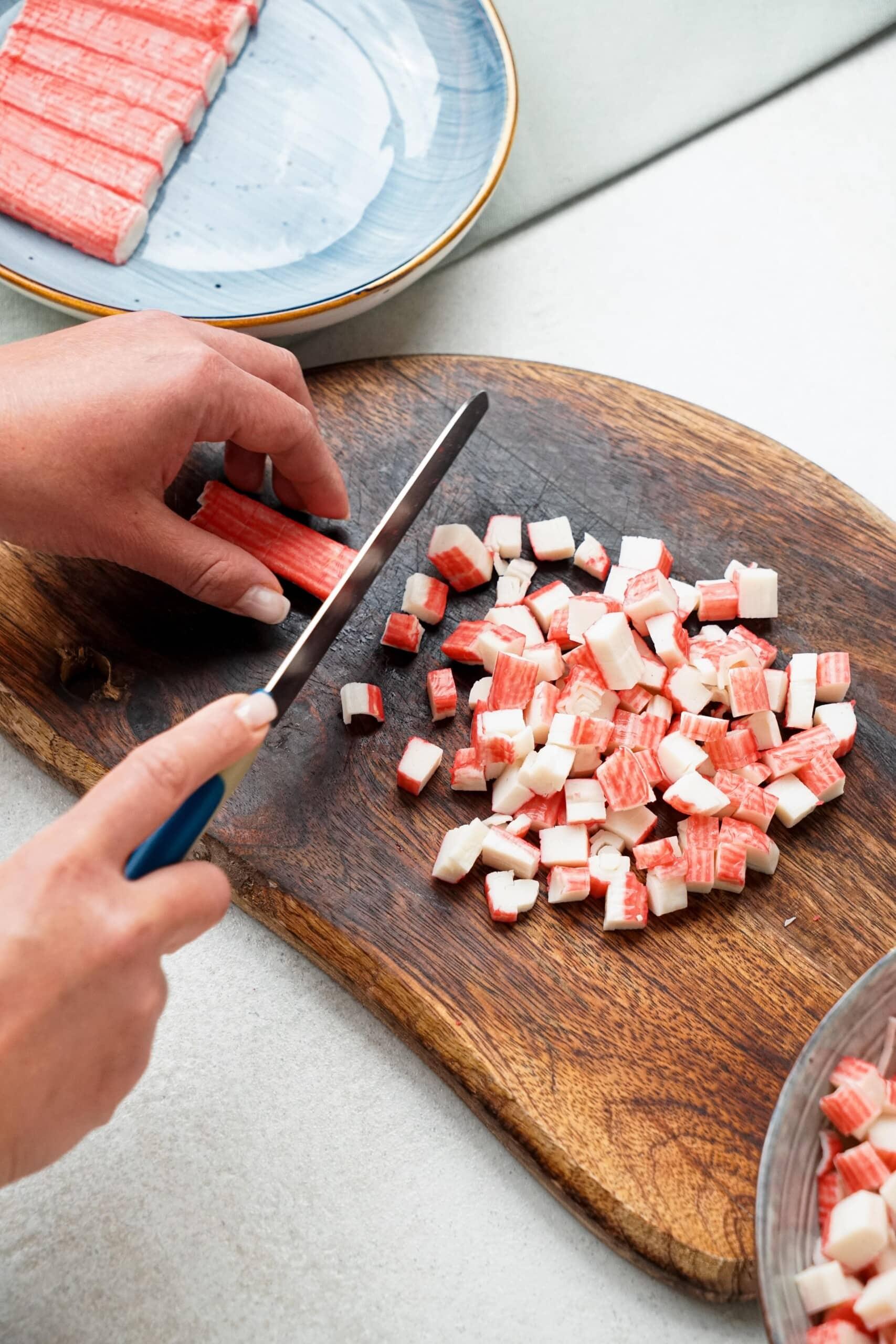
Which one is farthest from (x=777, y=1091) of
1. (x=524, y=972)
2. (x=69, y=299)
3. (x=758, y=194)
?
(x=758, y=194)

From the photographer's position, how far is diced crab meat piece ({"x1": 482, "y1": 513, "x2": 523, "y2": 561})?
1.68m

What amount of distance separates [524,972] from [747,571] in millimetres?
677

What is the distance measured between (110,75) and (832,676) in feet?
5.38

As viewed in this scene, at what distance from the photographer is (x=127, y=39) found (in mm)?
1949

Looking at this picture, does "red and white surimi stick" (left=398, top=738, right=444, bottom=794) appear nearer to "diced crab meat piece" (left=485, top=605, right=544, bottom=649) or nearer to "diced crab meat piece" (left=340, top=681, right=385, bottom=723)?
"diced crab meat piece" (left=340, top=681, right=385, bottom=723)

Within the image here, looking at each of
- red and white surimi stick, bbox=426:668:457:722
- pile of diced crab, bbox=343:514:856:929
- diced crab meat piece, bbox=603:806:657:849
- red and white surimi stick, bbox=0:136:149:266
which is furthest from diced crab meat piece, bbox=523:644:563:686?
red and white surimi stick, bbox=0:136:149:266

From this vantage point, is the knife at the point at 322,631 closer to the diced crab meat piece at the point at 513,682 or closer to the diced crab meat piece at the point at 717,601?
the diced crab meat piece at the point at 513,682

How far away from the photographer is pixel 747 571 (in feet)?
5.24

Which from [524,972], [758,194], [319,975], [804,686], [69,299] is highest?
[758,194]

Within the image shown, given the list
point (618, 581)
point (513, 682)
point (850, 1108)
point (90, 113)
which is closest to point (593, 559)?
point (618, 581)

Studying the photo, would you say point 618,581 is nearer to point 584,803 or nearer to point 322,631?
point 584,803

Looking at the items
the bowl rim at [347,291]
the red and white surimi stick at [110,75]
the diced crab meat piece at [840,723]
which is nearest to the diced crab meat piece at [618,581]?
the diced crab meat piece at [840,723]

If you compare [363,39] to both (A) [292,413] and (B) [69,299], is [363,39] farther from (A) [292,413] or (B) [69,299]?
(A) [292,413]

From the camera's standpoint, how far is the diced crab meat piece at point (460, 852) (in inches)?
56.6
